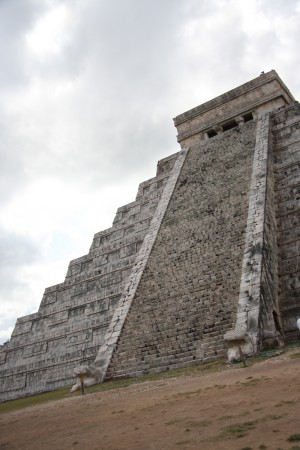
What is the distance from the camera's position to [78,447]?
14.8 feet

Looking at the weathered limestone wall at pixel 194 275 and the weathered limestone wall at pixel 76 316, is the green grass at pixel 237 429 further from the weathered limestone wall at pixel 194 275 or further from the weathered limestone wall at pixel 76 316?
the weathered limestone wall at pixel 76 316

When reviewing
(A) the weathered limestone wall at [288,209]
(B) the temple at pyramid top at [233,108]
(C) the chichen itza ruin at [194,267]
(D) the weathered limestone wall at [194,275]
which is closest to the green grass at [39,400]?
(C) the chichen itza ruin at [194,267]

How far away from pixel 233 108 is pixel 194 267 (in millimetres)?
9901

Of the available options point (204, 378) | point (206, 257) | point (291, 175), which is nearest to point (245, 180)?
point (291, 175)

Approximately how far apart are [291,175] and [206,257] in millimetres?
4309

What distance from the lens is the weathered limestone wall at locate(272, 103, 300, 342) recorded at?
1030 cm

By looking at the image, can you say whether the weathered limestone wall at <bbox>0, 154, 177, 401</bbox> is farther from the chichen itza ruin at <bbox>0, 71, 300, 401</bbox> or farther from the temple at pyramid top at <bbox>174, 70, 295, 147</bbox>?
the temple at pyramid top at <bbox>174, 70, 295, 147</bbox>

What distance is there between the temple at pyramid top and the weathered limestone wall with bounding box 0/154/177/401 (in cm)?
356

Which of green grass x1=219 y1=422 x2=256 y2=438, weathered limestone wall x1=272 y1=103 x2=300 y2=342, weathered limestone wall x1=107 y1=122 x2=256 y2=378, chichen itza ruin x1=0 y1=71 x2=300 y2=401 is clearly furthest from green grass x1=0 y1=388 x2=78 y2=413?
green grass x1=219 y1=422 x2=256 y2=438

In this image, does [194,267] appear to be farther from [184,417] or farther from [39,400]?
[184,417]

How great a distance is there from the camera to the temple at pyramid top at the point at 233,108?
1811 centimetres

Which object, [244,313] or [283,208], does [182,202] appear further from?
[244,313]

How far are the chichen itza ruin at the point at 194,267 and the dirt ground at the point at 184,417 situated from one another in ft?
5.83

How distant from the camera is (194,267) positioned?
1185 cm
